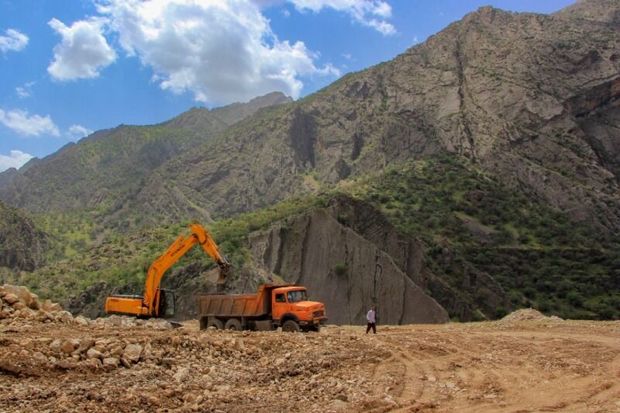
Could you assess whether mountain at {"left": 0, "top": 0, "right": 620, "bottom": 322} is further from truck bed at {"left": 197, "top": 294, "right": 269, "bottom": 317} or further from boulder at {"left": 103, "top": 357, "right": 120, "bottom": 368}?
boulder at {"left": 103, "top": 357, "right": 120, "bottom": 368}

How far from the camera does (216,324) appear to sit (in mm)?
23906

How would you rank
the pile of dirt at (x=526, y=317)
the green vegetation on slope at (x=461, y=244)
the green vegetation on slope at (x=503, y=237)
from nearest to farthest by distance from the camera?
the pile of dirt at (x=526, y=317)
the green vegetation on slope at (x=461, y=244)
the green vegetation on slope at (x=503, y=237)

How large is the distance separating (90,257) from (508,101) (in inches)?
2611

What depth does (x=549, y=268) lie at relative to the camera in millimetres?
64062

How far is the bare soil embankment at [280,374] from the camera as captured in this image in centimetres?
1021

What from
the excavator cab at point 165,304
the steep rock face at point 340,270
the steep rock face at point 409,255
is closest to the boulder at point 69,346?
the excavator cab at point 165,304

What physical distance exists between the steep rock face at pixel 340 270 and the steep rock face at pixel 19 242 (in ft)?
180

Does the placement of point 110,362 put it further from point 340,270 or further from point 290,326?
point 340,270

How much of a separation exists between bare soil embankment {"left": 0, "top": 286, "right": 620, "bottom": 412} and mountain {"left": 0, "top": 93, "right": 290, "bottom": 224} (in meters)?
114

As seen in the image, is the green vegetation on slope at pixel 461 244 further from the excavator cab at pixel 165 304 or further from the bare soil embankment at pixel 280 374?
the bare soil embankment at pixel 280 374

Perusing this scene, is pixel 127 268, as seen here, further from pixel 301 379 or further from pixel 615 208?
pixel 615 208

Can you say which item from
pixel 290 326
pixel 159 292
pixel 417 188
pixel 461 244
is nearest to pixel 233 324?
pixel 290 326

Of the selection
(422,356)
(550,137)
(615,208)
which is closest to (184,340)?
(422,356)

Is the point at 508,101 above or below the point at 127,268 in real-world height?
above
